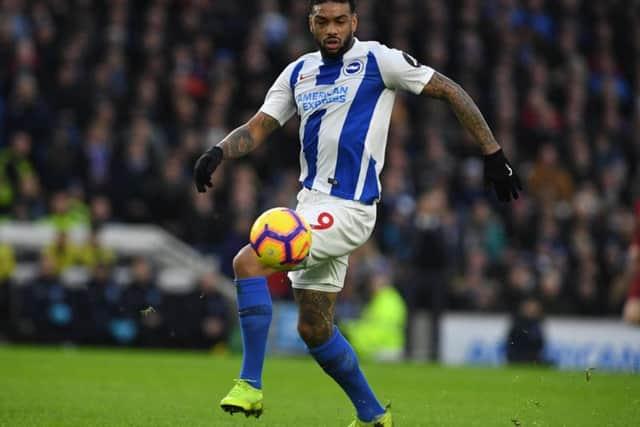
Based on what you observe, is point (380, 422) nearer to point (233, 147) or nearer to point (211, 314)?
point (233, 147)

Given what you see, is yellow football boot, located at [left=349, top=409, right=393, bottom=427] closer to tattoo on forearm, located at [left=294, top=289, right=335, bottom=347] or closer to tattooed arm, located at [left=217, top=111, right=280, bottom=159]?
tattoo on forearm, located at [left=294, top=289, right=335, bottom=347]

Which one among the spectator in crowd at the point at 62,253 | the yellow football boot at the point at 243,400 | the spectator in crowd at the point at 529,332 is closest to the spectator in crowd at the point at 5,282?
the spectator in crowd at the point at 62,253

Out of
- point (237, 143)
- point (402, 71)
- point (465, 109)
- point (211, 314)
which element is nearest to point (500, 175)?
point (465, 109)

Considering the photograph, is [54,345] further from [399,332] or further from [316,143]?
[316,143]

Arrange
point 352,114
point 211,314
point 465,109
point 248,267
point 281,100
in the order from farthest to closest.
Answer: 1. point 211,314
2. point 281,100
3. point 352,114
4. point 465,109
5. point 248,267

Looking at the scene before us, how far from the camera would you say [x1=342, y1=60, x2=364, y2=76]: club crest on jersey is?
674 centimetres

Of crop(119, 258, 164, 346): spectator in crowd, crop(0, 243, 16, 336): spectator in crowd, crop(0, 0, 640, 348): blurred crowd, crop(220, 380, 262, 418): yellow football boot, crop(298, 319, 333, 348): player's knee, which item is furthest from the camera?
crop(0, 0, 640, 348): blurred crowd

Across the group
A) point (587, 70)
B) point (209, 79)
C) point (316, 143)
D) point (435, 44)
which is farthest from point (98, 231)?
point (587, 70)

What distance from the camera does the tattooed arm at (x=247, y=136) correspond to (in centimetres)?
680

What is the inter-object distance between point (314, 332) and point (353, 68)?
1.45 meters

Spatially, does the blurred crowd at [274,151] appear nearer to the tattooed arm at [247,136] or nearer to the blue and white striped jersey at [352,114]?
the tattooed arm at [247,136]

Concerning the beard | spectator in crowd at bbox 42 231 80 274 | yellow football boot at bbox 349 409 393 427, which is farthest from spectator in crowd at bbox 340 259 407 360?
the beard

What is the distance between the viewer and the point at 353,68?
6746 mm

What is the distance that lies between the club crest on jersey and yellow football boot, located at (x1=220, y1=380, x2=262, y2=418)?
5.80ft
